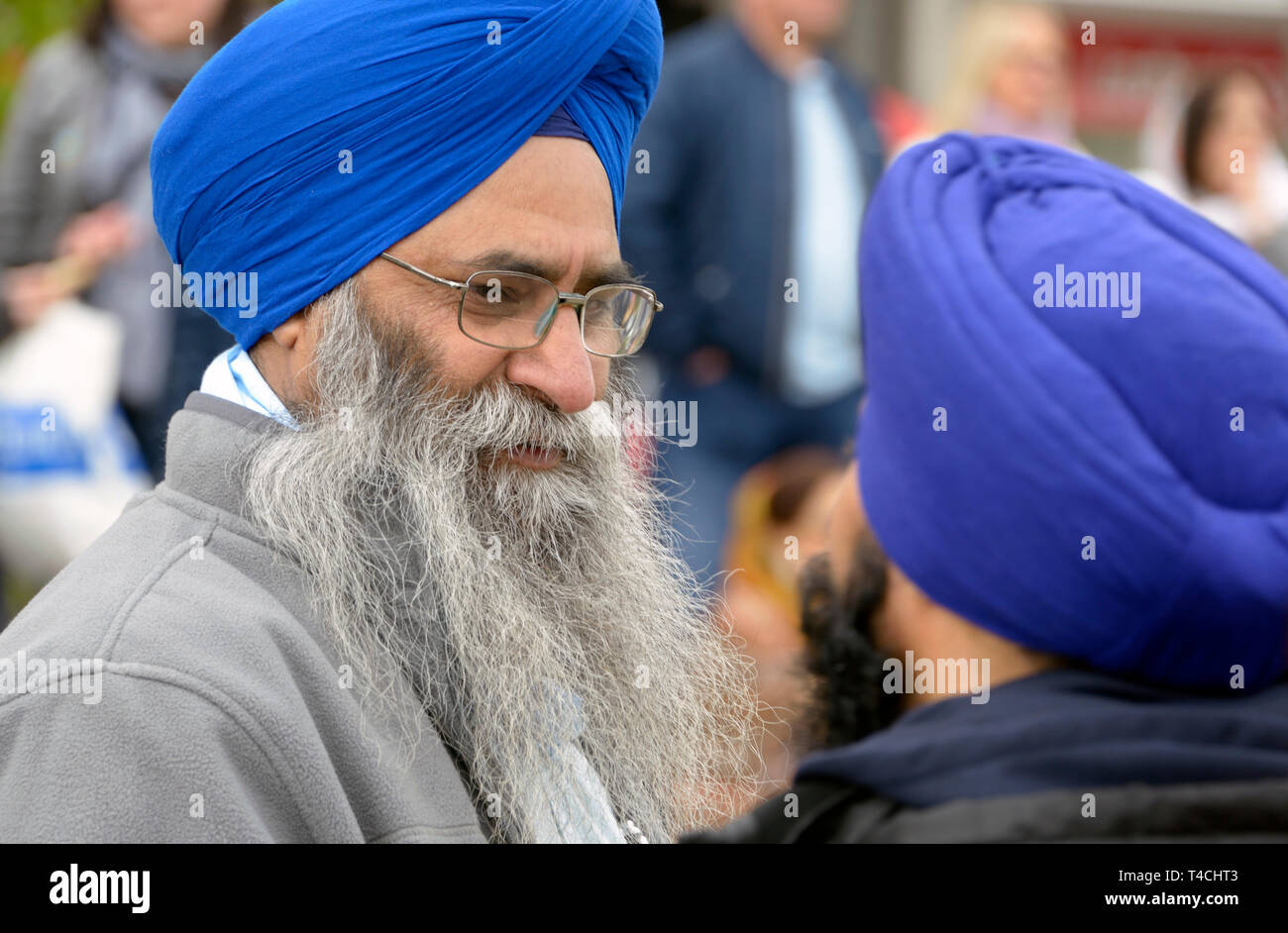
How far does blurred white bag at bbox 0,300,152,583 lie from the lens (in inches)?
177

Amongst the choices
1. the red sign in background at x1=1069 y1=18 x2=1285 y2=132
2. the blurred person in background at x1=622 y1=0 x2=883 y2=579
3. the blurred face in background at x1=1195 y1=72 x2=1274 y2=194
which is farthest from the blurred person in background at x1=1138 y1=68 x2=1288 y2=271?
the red sign in background at x1=1069 y1=18 x2=1285 y2=132

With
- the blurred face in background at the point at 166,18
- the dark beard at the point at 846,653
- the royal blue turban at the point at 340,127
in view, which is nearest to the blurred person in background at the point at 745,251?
the blurred face in background at the point at 166,18

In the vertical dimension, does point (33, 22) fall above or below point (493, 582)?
above

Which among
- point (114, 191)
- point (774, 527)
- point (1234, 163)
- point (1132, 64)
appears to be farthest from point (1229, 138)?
point (114, 191)

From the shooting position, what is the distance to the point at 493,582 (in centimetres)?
216

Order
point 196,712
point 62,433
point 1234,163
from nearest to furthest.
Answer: point 196,712, point 62,433, point 1234,163

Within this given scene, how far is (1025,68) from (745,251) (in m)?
1.55

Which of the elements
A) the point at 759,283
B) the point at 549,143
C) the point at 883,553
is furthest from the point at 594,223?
the point at 759,283

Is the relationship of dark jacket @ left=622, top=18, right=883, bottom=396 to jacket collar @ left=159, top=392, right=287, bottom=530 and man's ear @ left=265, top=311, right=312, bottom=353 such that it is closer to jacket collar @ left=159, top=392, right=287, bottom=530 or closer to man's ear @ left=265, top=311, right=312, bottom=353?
man's ear @ left=265, top=311, right=312, bottom=353

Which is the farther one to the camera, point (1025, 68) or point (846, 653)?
point (1025, 68)

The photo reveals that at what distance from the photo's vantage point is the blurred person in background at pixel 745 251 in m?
5.12

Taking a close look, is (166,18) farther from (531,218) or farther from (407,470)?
(407,470)

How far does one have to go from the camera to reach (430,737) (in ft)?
6.44

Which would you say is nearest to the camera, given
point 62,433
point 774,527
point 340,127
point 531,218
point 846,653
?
point 846,653
